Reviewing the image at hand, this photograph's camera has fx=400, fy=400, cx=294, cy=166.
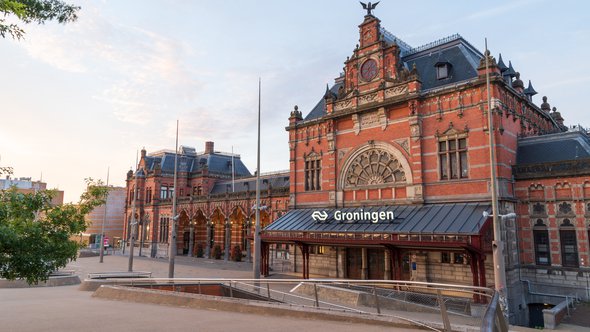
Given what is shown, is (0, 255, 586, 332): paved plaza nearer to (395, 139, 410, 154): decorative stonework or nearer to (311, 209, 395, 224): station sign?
(311, 209, 395, 224): station sign

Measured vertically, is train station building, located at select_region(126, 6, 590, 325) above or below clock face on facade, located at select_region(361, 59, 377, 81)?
below

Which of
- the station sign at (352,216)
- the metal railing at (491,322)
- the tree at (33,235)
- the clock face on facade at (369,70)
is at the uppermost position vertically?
the clock face on facade at (369,70)

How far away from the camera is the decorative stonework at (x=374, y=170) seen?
1117 inches

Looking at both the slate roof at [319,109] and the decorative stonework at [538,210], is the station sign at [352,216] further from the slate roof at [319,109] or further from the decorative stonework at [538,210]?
the slate roof at [319,109]

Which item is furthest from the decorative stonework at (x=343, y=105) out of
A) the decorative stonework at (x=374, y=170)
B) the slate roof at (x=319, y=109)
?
the decorative stonework at (x=374, y=170)

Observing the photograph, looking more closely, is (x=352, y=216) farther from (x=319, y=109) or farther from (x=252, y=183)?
(x=252, y=183)

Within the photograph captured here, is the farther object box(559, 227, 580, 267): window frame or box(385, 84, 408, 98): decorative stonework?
box(385, 84, 408, 98): decorative stonework

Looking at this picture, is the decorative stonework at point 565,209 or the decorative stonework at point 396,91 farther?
the decorative stonework at point 396,91

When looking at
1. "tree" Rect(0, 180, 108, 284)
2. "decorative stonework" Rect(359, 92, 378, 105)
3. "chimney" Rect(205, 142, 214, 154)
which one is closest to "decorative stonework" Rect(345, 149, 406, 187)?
"decorative stonework" Rect(359, 92, 378, 105)

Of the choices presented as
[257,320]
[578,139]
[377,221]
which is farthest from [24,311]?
[578,139]

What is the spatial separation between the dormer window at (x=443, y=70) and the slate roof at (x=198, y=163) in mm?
43102

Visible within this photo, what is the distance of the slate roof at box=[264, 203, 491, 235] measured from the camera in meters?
22.1

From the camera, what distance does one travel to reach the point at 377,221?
26.5 metres

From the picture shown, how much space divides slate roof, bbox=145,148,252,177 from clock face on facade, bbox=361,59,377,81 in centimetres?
3859
